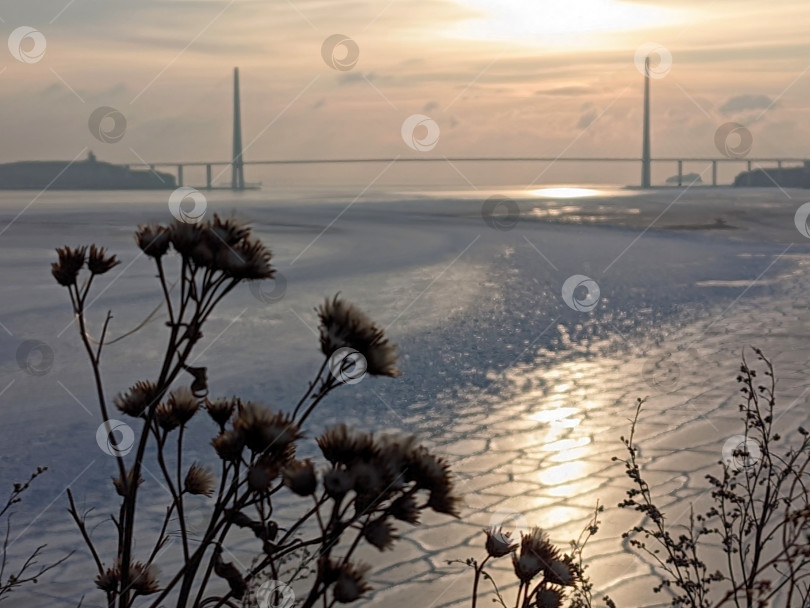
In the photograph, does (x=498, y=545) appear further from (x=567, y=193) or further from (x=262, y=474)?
(x=567, y=193)

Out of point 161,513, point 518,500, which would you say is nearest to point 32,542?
point 161,513

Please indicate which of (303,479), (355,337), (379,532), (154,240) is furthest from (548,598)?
(154,240)

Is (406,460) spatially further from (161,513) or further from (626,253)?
(626,253)

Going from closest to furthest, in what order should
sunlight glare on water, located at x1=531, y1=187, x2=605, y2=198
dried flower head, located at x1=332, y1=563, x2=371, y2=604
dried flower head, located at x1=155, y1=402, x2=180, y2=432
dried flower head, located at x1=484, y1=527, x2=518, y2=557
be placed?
dried flower head, located at x1=332, y1=563, x2=371, y2=604
dried flower head, located at x1=484, y1=527, x2=518, y2=557
dried flower head, located at x1=155, y1=402, x2=180, y2=432
sunlight glare on water, located at x1=531, y1=187, x2=605, y2=198

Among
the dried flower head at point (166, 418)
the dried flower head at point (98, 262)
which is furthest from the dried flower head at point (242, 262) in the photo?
the dried flower head at point (166, 418)

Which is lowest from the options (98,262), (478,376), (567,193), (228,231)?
(228,231)

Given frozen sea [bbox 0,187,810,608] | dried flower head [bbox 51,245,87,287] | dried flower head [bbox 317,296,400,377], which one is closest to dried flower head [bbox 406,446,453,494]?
dried flower head [bbox 317,296,400,377]

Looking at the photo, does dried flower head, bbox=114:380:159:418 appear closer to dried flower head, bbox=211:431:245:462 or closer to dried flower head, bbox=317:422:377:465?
dried flower head, bbox=211:431:245:462
